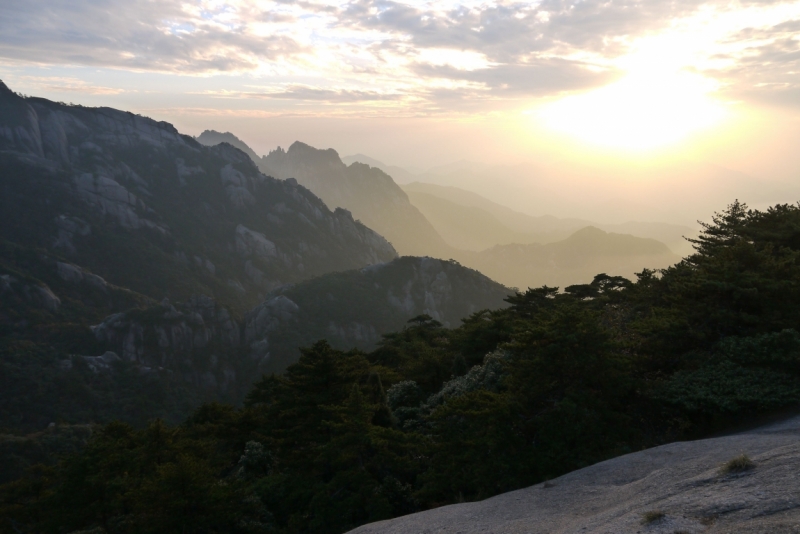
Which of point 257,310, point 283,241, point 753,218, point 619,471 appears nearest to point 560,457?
point 619,471

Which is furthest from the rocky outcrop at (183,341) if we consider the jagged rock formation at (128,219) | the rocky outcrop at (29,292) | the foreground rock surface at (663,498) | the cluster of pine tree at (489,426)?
the foreground rock surface at (663,498)

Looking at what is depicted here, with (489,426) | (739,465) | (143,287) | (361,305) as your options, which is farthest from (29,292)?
(739,465)

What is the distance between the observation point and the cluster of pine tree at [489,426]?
18906mm

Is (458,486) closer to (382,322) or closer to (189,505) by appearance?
(189,505)

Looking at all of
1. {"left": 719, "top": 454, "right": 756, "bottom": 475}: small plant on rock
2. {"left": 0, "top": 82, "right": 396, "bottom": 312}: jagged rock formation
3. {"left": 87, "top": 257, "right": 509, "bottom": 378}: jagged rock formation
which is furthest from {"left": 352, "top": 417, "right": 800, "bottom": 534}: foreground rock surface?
{"left": 0, "top": 82, "right": 396, "bottom": 312}: jagged rock formation

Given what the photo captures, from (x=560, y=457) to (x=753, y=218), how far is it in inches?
1227

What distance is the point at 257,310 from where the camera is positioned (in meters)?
127

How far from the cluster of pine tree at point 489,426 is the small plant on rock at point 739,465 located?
653cm

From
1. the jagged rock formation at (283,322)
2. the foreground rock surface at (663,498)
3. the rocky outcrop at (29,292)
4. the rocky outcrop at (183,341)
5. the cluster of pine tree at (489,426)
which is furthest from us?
the jagged rock formation at (283,322)

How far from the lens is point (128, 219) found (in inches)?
6344

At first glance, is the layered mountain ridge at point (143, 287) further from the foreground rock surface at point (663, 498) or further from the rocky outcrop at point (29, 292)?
the foreground rock surface at point (663, 498)

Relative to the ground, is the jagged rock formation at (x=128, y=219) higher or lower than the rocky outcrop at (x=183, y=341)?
higher

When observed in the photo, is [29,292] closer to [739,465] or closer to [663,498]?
[663,498]

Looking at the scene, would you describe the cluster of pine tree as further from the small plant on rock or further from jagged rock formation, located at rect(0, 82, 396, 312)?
jagged rock formation, located at rect(0, 82, 396, 312)
